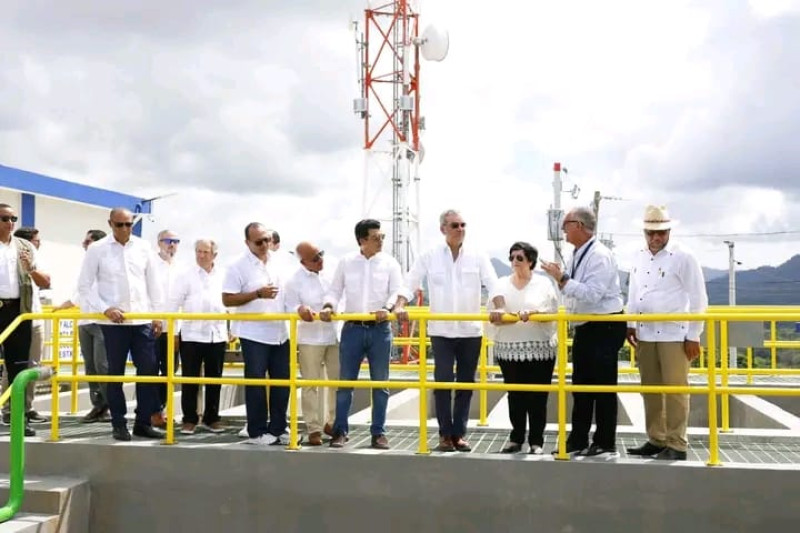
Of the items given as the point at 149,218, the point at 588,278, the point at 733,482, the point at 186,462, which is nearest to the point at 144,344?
the point at 186,462

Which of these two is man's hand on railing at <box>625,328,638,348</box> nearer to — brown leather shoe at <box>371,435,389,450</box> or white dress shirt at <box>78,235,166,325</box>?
brown leather shoe at <box>371,435,389,450</box>

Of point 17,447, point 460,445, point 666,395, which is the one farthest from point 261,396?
point 666,395

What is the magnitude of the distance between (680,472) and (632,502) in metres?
0.38

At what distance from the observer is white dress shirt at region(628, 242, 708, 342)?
5.97m

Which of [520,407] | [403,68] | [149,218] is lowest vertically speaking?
[520,407]

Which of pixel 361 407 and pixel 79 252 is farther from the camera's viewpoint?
pixel 79 252

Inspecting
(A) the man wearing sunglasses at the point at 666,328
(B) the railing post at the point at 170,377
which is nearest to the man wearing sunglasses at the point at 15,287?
(B) the railing post at the point at 170,377

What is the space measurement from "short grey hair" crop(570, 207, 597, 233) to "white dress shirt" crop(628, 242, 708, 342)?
529 millimetres

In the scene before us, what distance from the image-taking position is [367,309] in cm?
664

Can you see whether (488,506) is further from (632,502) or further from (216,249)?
(216,249)

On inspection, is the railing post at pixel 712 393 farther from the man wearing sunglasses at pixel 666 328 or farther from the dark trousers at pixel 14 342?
the dark trousers at pixel 14 342

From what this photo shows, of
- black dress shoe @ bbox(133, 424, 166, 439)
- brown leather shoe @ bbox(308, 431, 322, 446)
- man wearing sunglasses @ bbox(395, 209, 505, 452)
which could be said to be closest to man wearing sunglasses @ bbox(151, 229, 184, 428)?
black dress shoe @ bbox(133, 424, 166, 439)

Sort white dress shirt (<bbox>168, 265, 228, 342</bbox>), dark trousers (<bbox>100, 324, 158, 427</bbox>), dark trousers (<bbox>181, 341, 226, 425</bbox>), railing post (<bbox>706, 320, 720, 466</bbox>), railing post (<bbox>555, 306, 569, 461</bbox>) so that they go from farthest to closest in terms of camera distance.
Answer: white dress shirt (<bbox>168, 265, 228, 342</bbox>)
dark trousers (<bbox>181, 341, 226, 425</bbox>)
dark trousers (<bbox>100, 324, 158, 427</bbox>)
railing post (<bbox>555, 306, 569, 461</bbox>)
railing post (<bbox>706, 320, 720, 466</bbox>)

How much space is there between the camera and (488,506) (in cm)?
595
